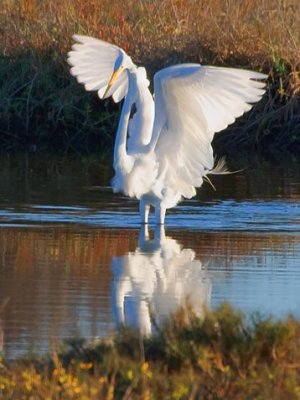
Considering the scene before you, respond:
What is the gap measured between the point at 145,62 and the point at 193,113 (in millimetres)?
6735

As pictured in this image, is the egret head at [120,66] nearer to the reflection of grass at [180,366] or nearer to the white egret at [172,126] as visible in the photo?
the white egret at [172,126]

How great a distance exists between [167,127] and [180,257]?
2.19 m

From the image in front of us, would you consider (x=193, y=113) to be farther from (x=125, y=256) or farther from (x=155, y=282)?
(x=155, y=282)

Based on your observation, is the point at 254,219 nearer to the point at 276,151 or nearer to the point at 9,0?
the point at 276,151

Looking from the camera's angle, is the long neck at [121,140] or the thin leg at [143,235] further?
the long neck at [121,140]

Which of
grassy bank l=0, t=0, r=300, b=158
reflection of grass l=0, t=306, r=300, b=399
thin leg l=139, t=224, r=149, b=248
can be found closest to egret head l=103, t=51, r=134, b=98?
thin leg l=139, t=224, r=149, b=248

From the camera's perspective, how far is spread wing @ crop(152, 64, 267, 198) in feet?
35.3

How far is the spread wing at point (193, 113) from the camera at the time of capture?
424 inches

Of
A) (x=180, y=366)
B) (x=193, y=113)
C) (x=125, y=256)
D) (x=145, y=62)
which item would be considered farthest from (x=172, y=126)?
(x=145, y=62)

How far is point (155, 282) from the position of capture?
8125mm

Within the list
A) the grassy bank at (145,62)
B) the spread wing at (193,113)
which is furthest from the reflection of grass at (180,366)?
the grassy bank at (145,62)

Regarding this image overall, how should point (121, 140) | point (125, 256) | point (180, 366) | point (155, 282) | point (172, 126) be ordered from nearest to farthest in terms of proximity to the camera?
point (180, 366)
point (155, 282)
point (125, 256)
point (121, 140)
point (172, 126)

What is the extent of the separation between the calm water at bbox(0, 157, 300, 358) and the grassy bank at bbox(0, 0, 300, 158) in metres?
3.36

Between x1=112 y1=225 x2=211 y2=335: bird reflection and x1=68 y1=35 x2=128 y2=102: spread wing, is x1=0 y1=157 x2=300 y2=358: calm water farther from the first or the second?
x1=68 y1=35 x2=128 y2=102: spread wing
